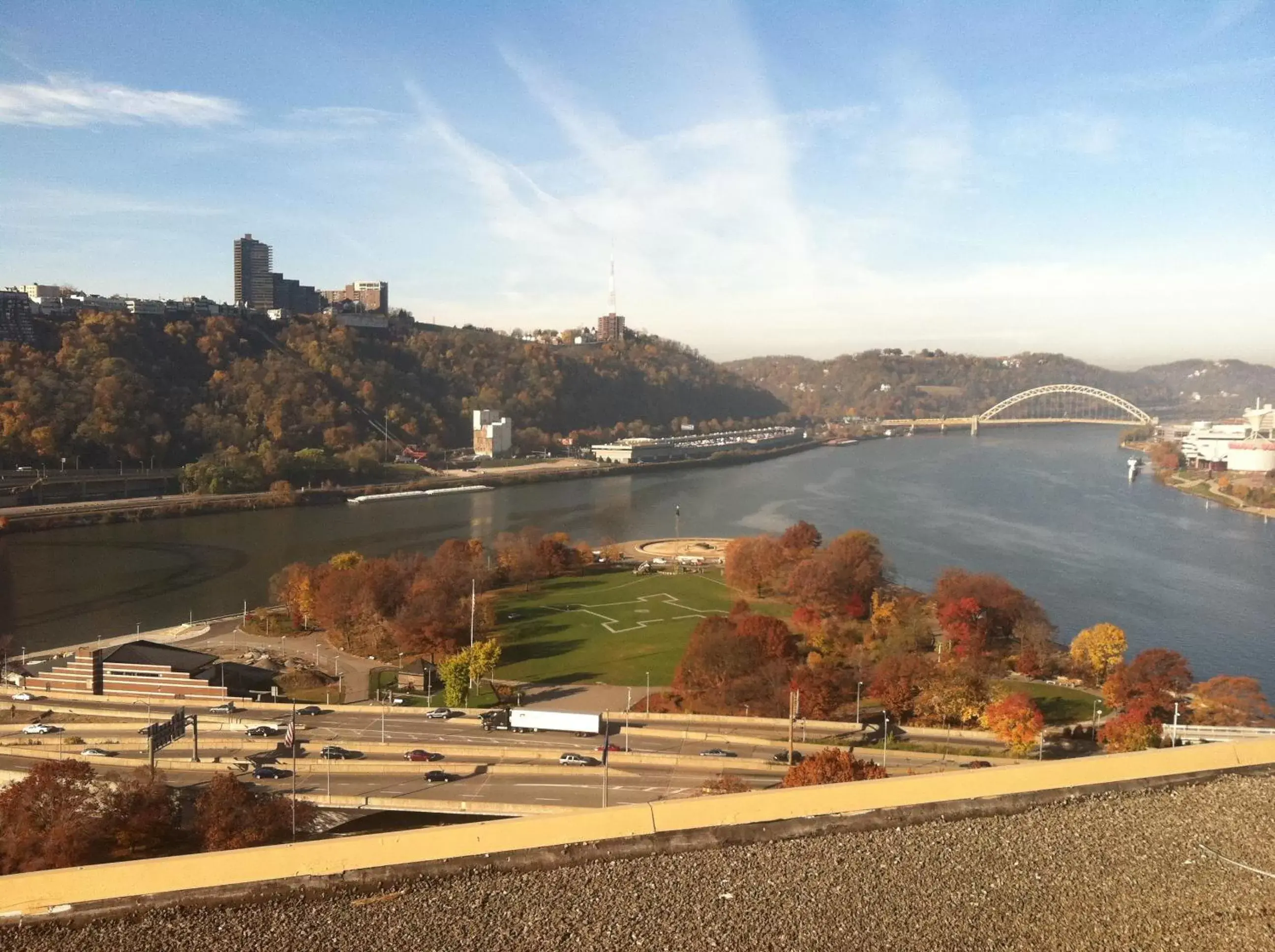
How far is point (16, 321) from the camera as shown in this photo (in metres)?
21.6

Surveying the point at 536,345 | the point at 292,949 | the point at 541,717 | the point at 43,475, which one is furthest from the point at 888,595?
the point at 536,345

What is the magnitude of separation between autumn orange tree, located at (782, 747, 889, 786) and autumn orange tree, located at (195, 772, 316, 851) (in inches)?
101

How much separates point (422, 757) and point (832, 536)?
411 inches

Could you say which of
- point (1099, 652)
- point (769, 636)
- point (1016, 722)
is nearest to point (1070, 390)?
point (1099, 652)

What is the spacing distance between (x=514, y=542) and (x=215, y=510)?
29.0 feet

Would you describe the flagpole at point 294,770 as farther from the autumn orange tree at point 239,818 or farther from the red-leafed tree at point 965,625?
the red-leafed tree at point 965,625

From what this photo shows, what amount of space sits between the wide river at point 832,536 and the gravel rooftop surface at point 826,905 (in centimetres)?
699

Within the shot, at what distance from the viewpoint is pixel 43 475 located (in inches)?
702

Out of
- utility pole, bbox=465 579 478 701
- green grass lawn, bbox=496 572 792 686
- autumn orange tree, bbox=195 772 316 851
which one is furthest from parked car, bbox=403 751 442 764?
green grass lawn, bbox=496 572 792 686

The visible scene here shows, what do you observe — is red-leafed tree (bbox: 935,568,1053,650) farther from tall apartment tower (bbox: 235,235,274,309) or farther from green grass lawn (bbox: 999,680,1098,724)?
tall apartment tower (bbox: 235,235,274,309)

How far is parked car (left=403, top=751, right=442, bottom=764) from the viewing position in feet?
18.6

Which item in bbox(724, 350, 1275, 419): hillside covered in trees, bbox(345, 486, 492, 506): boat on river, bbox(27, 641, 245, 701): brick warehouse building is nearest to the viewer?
bbox(27, 641, 245, 701): brick warehouse building

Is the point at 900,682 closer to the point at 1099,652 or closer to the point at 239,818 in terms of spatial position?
the point at 1099,652

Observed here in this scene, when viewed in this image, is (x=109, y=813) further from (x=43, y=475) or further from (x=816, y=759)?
(x=43, y=475)
